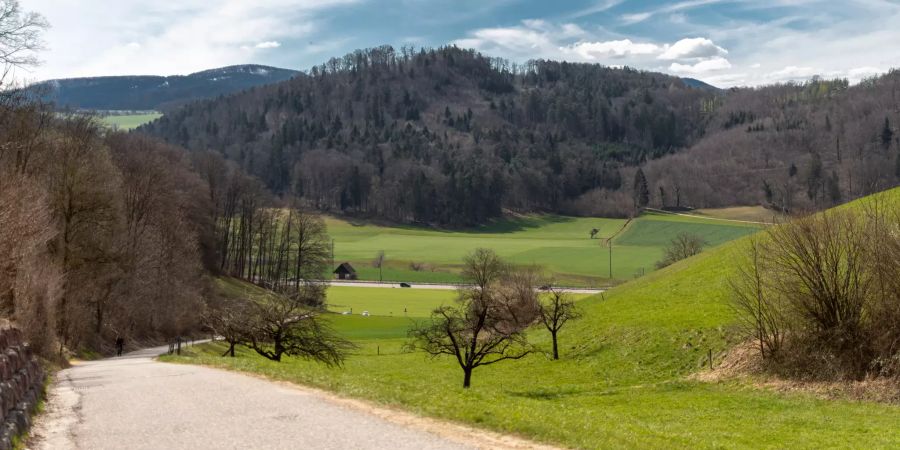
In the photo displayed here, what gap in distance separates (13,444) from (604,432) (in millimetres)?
11127

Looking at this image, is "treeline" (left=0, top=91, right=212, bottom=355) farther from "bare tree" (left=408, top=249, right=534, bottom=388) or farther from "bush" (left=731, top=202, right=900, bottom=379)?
"bush" (left=731, top=202, right=900, bottom=379)

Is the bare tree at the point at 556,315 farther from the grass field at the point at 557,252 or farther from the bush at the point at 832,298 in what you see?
the grass field at the point at 557,252

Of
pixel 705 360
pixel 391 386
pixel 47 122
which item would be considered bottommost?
pixel 705 360

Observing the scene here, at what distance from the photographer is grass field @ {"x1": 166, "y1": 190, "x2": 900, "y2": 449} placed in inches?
644

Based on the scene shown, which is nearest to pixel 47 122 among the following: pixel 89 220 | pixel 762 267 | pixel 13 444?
pixel 89 220

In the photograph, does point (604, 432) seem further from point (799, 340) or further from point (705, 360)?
point (705, 360)

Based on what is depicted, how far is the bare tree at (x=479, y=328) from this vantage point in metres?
38.1

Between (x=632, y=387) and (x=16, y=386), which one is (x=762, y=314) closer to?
(x=632, y=387)

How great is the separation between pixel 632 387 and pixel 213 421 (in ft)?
82.1

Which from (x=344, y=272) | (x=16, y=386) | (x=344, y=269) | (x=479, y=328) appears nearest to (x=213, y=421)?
(x=16, y=386)

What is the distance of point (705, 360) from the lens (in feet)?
120

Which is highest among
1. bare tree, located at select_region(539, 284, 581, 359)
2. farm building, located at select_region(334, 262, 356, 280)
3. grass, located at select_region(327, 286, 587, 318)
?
bare tree, located at select_region(539, 284, 581, 359)

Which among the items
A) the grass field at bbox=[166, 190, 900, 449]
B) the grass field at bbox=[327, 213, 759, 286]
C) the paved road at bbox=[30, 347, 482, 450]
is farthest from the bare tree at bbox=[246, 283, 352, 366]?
the grass field at bbox=[327, 213, 759, 286]

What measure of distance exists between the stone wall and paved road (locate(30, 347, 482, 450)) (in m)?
0.50
